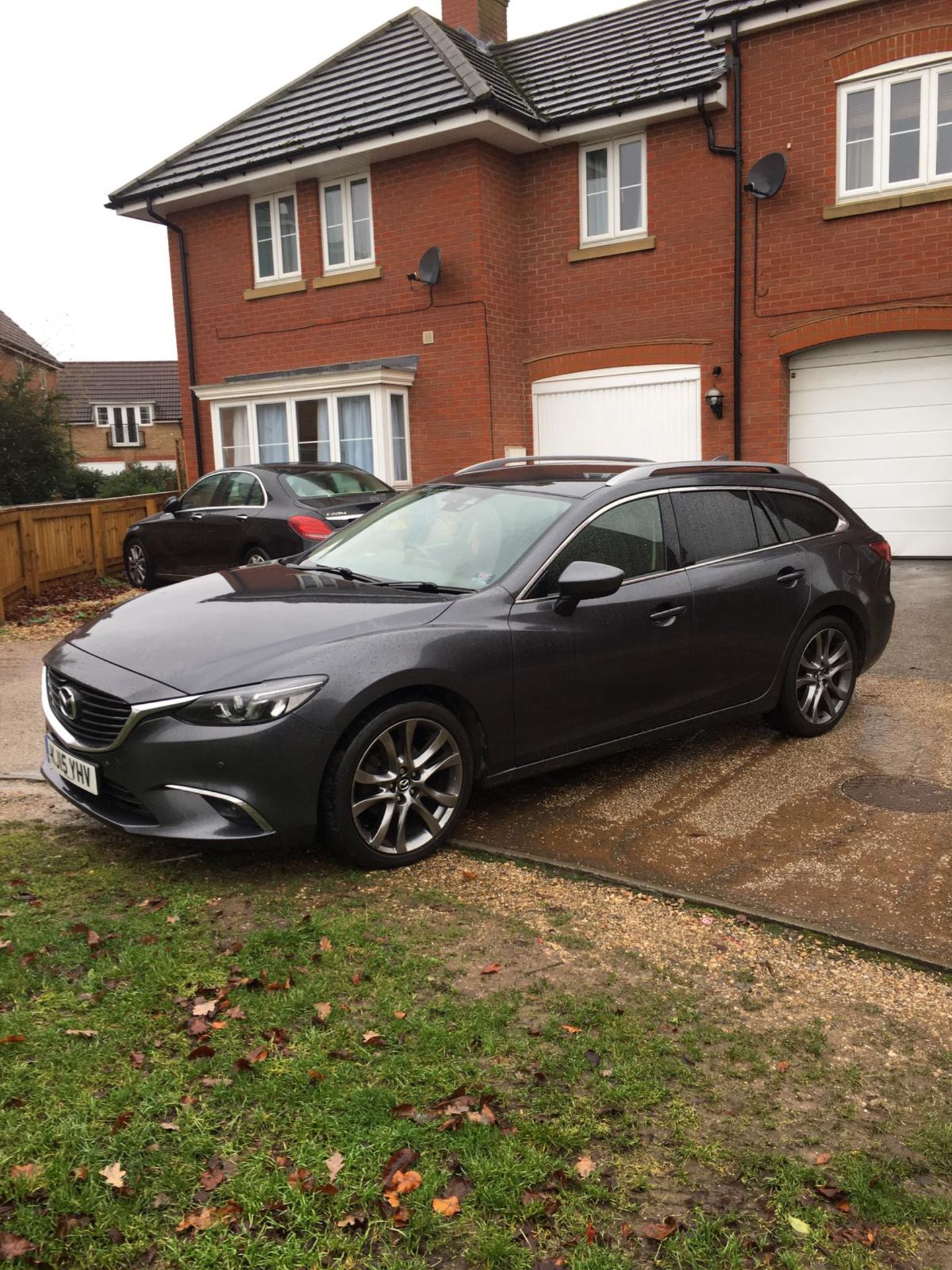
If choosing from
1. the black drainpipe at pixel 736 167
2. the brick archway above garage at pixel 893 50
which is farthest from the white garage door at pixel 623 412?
the brick archway above garage at pixel 893 50

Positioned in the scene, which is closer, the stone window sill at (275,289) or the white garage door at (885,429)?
the white garage door at (885,429)

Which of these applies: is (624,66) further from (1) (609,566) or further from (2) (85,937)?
(2) (85,937)

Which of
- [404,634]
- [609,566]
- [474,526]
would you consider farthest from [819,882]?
[474,526]

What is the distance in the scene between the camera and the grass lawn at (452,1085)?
2.42 m

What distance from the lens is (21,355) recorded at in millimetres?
33438

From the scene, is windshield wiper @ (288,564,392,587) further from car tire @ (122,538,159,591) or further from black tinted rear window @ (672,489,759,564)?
car tire @ (122,538,159,591)

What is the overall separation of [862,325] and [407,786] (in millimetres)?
11109

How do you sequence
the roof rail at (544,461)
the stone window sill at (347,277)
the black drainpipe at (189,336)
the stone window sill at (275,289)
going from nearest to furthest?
the roof rail at (544,461) < the stone window sill at (347,277) < the stone window sill at (275,289) < the black drainpipe at (189,336)

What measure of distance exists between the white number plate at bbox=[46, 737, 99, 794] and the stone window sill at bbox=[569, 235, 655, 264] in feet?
39.9

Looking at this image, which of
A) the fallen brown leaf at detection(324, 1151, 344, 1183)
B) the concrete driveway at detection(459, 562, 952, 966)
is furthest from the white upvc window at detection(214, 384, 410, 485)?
the fallen brown leaf at detection(324, 1151, 344, 1183)

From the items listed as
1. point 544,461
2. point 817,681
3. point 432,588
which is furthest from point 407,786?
point 817,681

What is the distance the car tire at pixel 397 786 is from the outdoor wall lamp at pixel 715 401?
10609 millimetres

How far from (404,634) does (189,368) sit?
15.6m

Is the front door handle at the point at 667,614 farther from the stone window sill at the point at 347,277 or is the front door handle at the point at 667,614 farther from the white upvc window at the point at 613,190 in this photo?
the stone window sill at the point at 347,277
